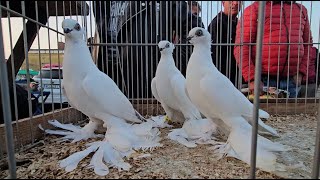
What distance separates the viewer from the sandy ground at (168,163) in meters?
0.71

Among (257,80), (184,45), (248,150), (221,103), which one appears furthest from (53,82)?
(257,80)

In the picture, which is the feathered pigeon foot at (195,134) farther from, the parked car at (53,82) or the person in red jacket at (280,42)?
the person in red jacket at (280,42)

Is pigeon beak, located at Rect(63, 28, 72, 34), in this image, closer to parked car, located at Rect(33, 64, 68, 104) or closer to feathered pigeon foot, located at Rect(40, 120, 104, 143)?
parked car, located at Rect(33, 64, 68, 104)

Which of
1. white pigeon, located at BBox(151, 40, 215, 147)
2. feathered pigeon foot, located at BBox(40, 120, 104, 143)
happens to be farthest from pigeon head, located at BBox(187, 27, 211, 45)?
feathered pigeon foot, located at BBox(40, 120, 104, 143)

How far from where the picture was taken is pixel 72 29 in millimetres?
1043

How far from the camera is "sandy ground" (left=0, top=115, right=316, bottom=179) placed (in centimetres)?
71

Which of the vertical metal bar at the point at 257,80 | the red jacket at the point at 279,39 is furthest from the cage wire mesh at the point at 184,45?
the vertical metal bar at the point at 257,80

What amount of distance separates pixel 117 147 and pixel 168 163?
0.19 meters

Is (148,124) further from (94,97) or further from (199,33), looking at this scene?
(199,33)

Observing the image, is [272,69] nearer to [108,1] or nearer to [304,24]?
[304,24]

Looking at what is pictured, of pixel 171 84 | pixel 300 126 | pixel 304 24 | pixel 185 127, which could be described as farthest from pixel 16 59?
pixel 304 24

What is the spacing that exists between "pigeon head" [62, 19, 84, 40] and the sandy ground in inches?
16.1

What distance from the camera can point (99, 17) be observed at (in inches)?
65.0

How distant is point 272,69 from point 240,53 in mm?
280
